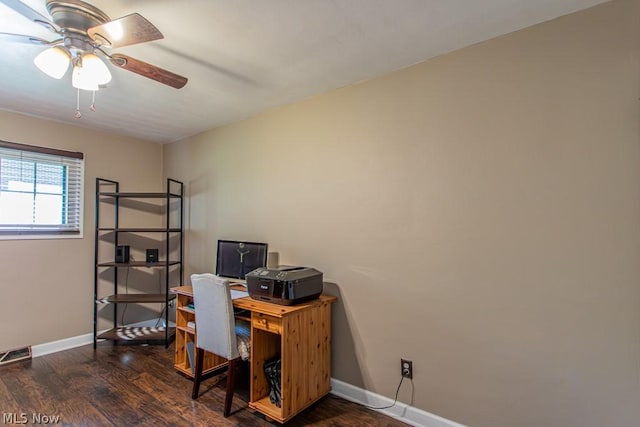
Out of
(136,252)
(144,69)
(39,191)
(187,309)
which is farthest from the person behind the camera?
(136,252)

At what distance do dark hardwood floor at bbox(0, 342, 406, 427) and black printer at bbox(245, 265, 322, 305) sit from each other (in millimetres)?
784

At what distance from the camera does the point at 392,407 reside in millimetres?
2176

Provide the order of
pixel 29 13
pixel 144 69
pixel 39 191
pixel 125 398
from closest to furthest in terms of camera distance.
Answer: pixel 29 13, pixel 144 69, pixel 125 398, pixel 39 191

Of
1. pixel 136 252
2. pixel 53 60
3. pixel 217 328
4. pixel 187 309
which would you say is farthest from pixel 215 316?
pixel 136 252

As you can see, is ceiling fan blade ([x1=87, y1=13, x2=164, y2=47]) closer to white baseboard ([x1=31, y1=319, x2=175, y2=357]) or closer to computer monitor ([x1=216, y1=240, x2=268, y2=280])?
computer monitor ([x1=216, y1=240, x2=268, y2=280])

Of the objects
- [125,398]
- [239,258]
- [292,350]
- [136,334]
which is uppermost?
[239,258]

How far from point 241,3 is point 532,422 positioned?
260 centimetres

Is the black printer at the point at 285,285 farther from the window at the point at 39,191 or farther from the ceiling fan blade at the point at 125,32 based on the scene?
Answer: the window at the point at 39,191

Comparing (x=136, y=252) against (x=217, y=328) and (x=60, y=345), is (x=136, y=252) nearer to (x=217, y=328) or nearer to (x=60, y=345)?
(x=60, y=345)

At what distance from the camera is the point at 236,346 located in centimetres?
221

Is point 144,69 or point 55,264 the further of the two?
point 55,264

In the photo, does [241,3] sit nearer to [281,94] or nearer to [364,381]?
[281,94]

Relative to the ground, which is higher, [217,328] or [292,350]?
[217,328]

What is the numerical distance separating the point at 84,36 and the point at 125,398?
2.39 metres
